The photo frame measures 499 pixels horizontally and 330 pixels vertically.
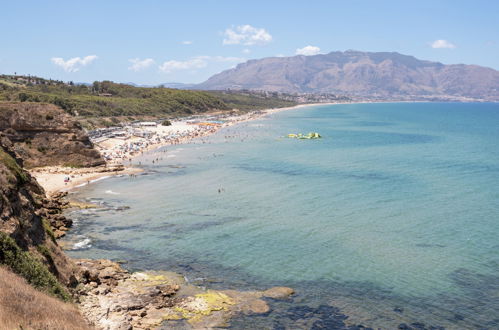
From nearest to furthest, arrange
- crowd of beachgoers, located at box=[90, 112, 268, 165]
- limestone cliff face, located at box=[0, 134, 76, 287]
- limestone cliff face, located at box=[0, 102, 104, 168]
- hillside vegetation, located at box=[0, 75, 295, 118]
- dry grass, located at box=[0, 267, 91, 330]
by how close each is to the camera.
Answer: dry grass, located at box=[0, 267, 91, 330] → limestone cliff face, located at box=[0, 134, 76, 287] → limestone cliff face, located at box=[0, 102, 104, 168] → crowd of beachgoers, located at box=[90, 112, 268, 165] → hillside vegetation, located at box=[0, 75, 295, 118]

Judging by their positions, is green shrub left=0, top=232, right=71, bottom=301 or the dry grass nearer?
the dry grass

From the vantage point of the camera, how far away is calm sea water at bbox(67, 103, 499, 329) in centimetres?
2834

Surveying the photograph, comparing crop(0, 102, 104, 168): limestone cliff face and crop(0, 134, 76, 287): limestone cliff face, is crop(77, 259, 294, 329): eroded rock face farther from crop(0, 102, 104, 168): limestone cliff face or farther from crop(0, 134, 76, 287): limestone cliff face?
crop(0, 102, 104, 168): limestone cliff face

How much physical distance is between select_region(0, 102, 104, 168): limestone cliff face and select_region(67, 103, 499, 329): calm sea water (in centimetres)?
976

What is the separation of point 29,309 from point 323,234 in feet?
88.8

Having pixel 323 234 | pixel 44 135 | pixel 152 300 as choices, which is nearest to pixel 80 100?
pixel 44 135

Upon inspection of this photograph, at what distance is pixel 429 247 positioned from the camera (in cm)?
3806

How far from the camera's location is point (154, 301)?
90.4 ft

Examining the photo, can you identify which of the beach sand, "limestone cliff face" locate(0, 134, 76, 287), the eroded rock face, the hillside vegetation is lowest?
the eroded rock face

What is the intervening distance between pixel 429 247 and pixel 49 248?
96.0 feet

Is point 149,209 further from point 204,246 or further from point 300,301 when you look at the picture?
point 300,301

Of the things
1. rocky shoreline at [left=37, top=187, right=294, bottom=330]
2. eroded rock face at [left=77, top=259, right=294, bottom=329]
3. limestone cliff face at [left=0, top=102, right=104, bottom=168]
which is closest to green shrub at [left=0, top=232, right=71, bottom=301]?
rocky shoreline at [left=37, top=187, right=294, bottom=330]

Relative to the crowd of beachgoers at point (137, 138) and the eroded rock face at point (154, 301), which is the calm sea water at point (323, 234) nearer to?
the eroded rock face at point (154, 301)

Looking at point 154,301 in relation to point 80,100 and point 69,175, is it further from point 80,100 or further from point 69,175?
point 80,100
